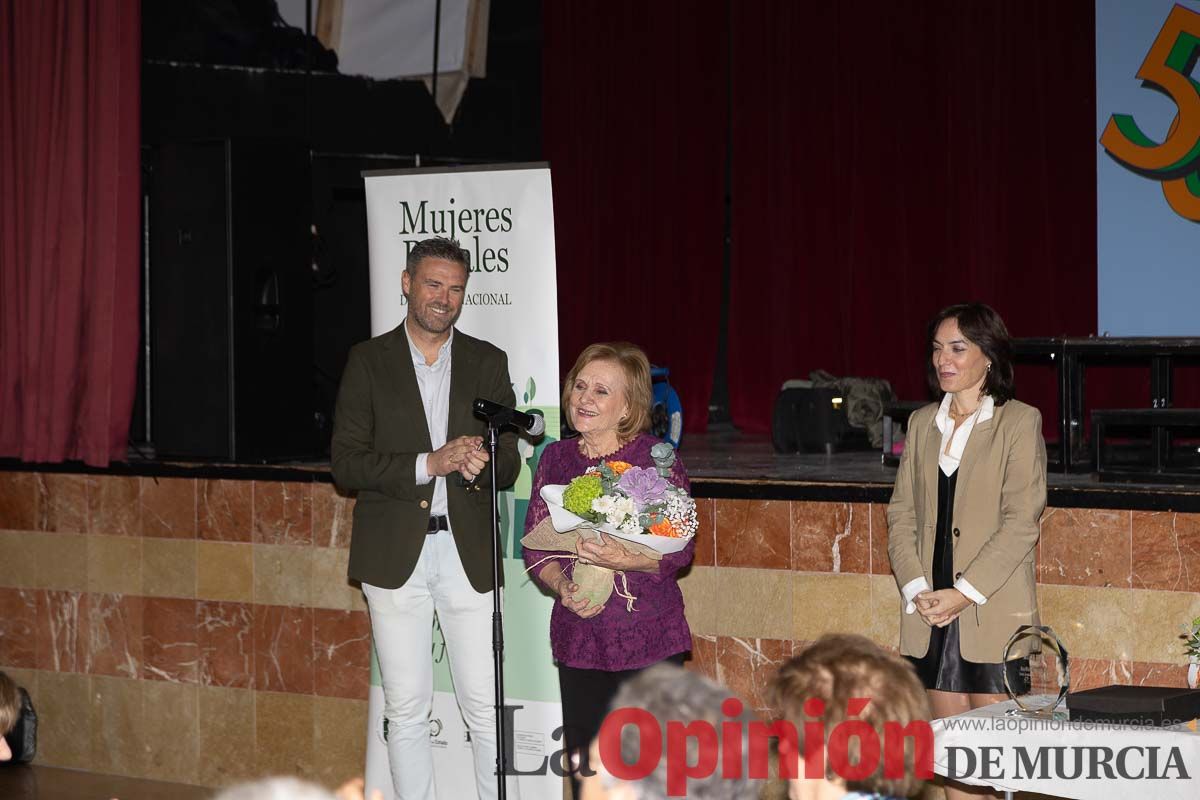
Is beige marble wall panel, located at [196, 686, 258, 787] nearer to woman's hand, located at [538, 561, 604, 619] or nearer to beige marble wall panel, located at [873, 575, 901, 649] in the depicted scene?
woman's hand, located at [538, 561, 604, 619]

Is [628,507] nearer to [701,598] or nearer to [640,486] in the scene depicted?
[640,486]

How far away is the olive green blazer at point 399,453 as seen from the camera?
12.8 feet

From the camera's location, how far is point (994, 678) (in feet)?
11.6

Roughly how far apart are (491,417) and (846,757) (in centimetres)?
179

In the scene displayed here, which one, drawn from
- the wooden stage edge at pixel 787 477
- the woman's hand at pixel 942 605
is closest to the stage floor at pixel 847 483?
the wooden stage edge at pixel 787 477

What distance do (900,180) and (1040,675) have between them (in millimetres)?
4336

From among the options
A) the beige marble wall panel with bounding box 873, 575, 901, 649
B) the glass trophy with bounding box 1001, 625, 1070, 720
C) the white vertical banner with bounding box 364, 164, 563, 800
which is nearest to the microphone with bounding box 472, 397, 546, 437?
the white vertical banner with bounding box 364, 164, 563, 800

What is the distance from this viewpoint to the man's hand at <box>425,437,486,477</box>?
144 inches

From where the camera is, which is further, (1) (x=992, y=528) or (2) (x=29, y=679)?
(2) (x=29, y=679)

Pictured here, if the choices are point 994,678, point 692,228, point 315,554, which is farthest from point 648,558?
point 692,228

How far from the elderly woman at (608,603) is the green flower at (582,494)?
6.5 inches

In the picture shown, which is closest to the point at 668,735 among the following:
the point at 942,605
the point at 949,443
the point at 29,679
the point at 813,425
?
the point at 942,605

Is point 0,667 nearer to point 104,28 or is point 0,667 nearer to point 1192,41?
point 104,28

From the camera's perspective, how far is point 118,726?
5.54 metres
